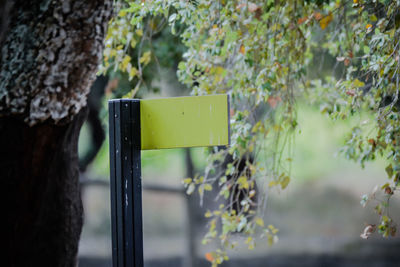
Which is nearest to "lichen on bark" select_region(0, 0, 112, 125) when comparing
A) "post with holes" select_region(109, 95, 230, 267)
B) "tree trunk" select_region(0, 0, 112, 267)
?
"tree trunk" select_region(0, 0, 112, 267)

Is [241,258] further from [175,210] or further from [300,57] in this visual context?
[300,57]

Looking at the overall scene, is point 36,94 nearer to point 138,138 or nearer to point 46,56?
point 46,56

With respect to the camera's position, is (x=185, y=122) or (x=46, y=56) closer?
(x=185, y=122)

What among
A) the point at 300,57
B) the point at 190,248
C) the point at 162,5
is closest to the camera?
the point at 162,5

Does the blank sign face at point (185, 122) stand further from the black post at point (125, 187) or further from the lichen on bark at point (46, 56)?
the lichen on bark at point (46, 56)

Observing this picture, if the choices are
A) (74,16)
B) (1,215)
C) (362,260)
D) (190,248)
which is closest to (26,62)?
(74,16)

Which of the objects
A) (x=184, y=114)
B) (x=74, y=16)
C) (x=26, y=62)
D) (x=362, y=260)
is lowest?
(x=362, y=260)

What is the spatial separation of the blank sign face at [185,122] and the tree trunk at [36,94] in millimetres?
599

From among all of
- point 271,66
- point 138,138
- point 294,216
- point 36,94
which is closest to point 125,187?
point 138,138

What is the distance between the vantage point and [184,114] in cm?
212

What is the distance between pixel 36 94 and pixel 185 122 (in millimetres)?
823

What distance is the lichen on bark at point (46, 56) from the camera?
8.31ft

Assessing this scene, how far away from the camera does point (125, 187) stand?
6.89ft

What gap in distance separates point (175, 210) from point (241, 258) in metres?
3.13
